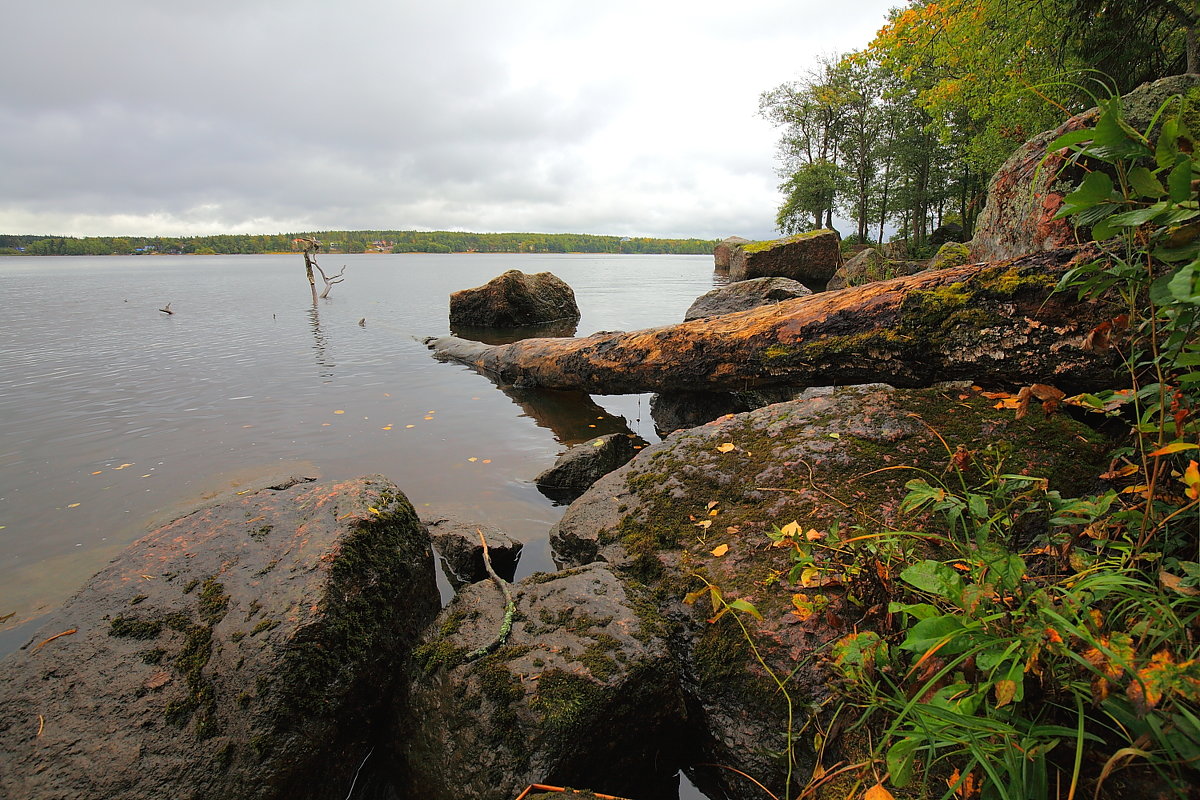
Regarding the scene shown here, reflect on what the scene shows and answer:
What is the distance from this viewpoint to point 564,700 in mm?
2389

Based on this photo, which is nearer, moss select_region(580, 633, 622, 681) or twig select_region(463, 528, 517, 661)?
moss select_region(580, 633, 622, 681)

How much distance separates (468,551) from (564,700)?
2222 millimetres

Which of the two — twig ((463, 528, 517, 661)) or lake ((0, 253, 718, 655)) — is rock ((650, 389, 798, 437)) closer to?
lake ((0, 253, 718, 655))

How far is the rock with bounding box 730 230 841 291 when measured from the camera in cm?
2873

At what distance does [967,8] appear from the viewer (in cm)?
1797

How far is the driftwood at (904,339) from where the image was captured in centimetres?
361

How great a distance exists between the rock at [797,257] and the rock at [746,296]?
54.8 feet

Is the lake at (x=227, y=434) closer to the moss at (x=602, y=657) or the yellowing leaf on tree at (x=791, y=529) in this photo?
the moss at (x=602, y=657)

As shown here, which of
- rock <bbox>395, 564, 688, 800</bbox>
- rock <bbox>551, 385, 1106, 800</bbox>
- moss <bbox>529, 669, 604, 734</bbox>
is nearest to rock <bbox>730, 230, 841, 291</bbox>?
rock <bbox>551, 385, 1106, 800</bbox>

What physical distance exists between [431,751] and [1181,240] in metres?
3.36

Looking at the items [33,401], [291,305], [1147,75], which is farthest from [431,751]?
[291,305]

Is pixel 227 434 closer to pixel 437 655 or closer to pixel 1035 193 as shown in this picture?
pixel 437 655

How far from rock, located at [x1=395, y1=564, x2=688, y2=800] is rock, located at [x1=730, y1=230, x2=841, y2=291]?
2827 centimetres

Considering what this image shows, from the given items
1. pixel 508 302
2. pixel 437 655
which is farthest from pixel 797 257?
pixel 437 655
